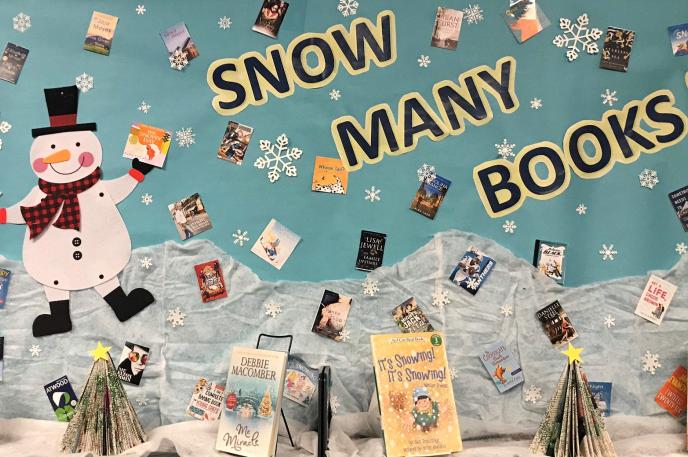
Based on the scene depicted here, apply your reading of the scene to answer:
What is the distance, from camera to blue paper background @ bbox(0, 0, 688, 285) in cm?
174

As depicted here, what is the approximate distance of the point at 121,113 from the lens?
1.76 m

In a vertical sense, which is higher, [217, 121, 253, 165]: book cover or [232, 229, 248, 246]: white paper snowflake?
[217, 121, 253, 165]: book cover

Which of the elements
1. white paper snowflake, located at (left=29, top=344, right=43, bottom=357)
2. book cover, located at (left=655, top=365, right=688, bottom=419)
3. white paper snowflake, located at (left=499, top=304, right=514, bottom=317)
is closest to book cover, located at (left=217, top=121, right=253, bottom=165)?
white paper snowflake, located at (left=29, top=344, right=43, bottom=357)

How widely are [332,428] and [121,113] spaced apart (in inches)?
43.3

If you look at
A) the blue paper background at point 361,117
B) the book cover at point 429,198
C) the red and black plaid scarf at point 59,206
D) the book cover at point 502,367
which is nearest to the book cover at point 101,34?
the blue paper background at point 361,117

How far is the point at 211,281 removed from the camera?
173cm

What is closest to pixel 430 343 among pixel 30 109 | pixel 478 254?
pixel 478 254

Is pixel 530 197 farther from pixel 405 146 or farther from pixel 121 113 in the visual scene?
pixel 121 113

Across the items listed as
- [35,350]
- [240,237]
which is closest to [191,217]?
[240,237]

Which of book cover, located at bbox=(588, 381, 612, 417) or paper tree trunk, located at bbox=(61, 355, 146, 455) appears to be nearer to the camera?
paper tree trunk, located at bbox=(61, 355, 146, 455)

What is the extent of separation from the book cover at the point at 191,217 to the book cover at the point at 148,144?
0.14 m

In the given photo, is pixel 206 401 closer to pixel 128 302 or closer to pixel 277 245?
pixel 128 302

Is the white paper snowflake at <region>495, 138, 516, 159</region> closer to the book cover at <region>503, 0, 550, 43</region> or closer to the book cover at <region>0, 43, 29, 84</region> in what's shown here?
the book cover at <region>503, 0, 550, 43</region>

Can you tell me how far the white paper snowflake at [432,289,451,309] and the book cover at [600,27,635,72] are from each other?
817mm
